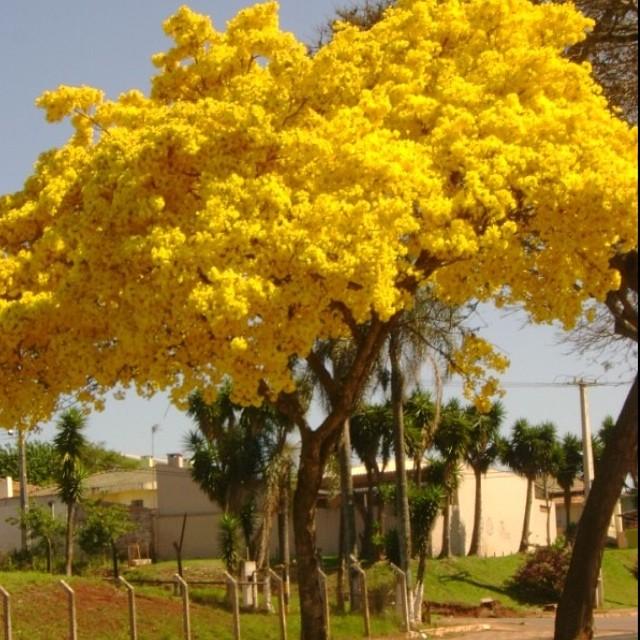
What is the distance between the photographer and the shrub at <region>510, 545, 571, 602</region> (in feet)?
145

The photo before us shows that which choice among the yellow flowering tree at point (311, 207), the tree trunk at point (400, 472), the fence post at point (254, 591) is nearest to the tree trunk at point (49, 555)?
the fence post at point (254, 591)

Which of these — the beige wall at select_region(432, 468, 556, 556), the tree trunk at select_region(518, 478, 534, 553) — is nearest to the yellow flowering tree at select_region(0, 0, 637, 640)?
the beige wall at select_region(432, 468, 556, 556)

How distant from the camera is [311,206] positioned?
1404 centimetres

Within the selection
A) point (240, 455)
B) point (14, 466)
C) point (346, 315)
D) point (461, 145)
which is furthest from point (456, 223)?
point (14, 466)

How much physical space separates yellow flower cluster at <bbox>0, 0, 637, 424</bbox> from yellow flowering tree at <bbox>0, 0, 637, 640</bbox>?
26 mm

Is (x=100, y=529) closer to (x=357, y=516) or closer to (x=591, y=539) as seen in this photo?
(x=357, y=516)

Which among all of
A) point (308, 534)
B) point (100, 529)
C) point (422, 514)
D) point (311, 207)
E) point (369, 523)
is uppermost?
point (311, 207)

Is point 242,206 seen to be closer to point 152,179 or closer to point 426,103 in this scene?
point 152,179

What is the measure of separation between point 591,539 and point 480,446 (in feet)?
116

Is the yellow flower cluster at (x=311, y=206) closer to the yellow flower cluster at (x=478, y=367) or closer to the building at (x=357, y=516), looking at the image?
the yellow flower cluster at (x=478, y=367)

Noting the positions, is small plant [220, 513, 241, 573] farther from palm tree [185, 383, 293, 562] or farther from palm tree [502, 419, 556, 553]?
palm tree [502, 419, 556, 553]

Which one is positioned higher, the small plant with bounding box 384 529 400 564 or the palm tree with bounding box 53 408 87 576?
the palm tree with bounding box 53 408 87 576

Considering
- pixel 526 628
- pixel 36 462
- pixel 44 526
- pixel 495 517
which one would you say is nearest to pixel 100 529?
pixel 44 526

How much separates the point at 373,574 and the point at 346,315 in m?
17.2
